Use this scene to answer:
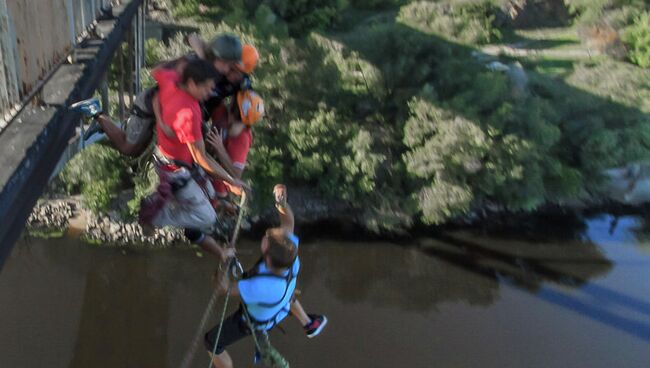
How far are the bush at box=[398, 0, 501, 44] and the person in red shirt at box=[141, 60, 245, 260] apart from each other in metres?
11.6

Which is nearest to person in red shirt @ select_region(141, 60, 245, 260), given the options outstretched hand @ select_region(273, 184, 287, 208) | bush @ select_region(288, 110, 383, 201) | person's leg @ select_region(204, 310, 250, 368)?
outstretched hand @ select_region(273, 184, 287, 208)

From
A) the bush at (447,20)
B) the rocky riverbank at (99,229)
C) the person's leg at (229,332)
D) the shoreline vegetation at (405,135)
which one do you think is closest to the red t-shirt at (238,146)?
the person's leg at (229,332)

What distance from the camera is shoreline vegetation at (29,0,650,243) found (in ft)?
42.9

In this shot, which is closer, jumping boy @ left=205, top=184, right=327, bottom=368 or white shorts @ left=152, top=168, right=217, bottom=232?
jumping boy @ left=205, top=184, right=327, bottom=368

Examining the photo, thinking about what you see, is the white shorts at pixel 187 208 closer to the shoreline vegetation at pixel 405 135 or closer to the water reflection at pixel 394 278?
the shoreline vegetation at pixel 405 135

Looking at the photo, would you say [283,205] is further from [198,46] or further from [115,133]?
[115,133]

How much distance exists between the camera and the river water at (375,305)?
10.8 m

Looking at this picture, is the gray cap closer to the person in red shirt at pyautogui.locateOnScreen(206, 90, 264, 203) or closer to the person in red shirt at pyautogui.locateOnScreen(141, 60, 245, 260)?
the person in red shirt at pyautogui.locateOnScreen(141, 60, 245, 260)

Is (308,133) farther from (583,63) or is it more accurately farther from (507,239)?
(583,63)

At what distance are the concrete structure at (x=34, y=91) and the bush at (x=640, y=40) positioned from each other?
830 inches

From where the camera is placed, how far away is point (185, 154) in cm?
454

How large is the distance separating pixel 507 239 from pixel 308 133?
602 cm

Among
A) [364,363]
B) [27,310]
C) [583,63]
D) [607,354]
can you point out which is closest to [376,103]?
[364,363]

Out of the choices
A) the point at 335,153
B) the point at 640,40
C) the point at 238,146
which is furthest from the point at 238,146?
the point at 640,40
